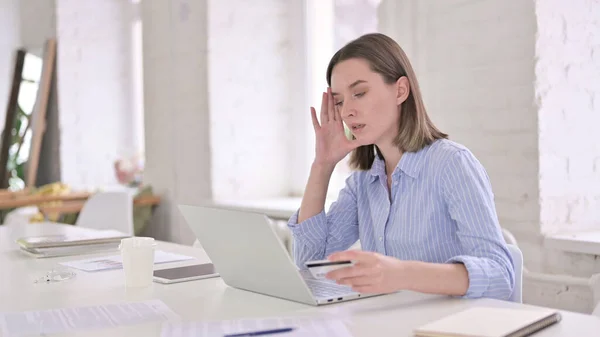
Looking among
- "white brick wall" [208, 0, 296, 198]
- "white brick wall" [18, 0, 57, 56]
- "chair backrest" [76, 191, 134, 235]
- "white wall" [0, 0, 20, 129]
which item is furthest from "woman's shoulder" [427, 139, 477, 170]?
"white wall" [0, 0, 20, 129]

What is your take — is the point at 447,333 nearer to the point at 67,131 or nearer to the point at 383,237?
the point at 383,237

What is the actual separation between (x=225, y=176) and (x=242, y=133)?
23cm

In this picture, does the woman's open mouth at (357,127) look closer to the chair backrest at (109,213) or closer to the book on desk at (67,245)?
the book on desk at (67,245)

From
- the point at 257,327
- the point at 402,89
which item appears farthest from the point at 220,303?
the point at 402,89

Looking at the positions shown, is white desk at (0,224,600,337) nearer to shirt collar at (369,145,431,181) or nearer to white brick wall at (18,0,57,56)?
shirt collar at (369,145,431,181)

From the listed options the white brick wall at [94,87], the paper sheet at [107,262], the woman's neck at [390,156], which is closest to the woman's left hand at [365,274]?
the woman's neck at [390,156]

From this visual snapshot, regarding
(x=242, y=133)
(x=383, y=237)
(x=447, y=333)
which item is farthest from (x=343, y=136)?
(x=242, y=133)

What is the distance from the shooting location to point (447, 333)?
3.25 feet

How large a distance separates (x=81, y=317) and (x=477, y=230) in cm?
→ 73

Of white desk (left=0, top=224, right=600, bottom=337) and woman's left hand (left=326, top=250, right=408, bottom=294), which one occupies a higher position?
woman's left hand (left=326, top=250, right=408, bottom=294)

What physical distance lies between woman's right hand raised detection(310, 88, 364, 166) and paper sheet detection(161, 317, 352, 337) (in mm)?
679

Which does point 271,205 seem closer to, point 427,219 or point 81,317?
point 427,219

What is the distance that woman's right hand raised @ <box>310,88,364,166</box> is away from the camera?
70.8 inches

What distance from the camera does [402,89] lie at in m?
1.68
